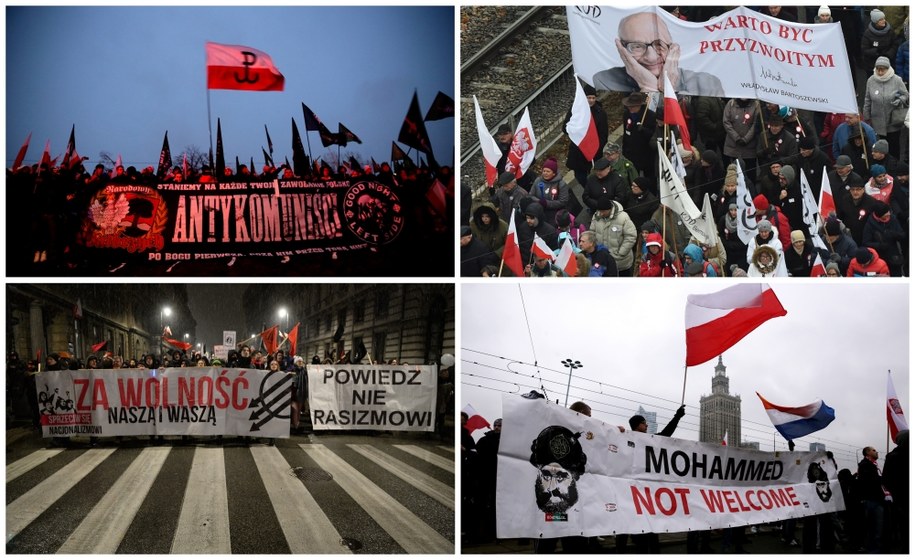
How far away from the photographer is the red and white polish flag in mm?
8969

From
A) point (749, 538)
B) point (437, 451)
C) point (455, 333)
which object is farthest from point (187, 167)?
point (749, 538)

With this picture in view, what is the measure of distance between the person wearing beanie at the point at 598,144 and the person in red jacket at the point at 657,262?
1010 millimetres

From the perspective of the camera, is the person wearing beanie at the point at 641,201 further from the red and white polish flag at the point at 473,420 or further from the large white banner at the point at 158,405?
the large white banner at the point at 158,405

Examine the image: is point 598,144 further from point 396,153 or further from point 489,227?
point 396,153

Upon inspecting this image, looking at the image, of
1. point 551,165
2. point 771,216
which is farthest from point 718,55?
point 551,165

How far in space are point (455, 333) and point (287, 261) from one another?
6.75 ft

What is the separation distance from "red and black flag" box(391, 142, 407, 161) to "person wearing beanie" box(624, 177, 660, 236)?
100 inches

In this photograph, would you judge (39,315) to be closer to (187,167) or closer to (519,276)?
(187,167)

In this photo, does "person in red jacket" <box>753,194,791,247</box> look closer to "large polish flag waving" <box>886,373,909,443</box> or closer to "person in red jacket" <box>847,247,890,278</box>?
"person in red jacket" <box>847,247,890,278</box>

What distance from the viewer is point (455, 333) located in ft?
30.2

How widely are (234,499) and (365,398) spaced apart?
5.56 feet

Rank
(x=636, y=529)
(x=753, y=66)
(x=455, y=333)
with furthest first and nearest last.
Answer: (x=753, y=66) → (x=455, y=333) → (x=636, y=529)

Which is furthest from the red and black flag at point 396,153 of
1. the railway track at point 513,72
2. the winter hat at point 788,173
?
the winter hat at point 788,173

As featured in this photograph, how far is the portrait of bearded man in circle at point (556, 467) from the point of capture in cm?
846
